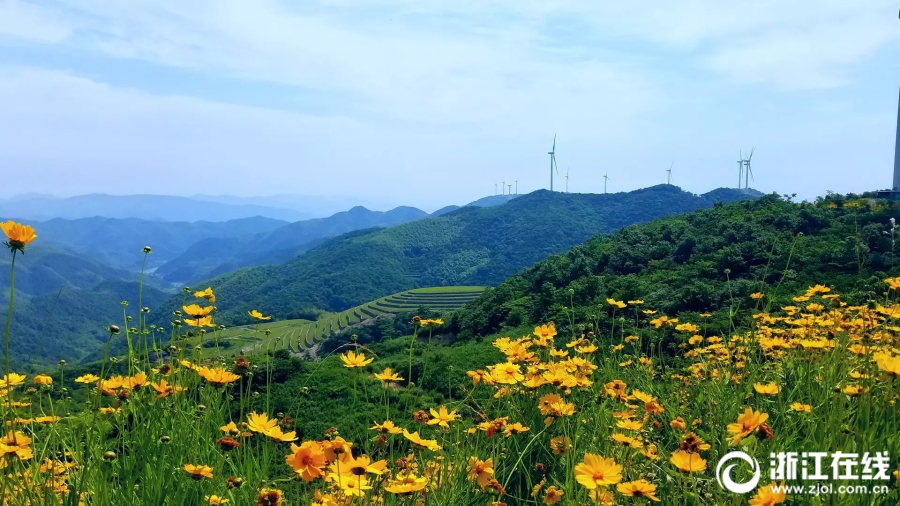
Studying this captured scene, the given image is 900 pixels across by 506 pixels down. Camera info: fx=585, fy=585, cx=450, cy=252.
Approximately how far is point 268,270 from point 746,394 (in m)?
144

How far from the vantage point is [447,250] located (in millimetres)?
143500

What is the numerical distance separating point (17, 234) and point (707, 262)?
23.2 meters

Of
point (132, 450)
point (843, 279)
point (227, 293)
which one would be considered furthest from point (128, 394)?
point (227, 293)

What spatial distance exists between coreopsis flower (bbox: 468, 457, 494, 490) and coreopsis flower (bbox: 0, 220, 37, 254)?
69.7 inches

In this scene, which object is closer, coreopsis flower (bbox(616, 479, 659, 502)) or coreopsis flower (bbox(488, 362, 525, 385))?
Result: coreopsis flower (bbox(616, 479, 659, 502))

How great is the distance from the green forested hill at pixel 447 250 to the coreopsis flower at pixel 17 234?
10747cm

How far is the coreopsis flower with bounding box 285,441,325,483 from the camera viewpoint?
1.87 m

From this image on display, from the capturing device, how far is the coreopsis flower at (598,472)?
1.94 m

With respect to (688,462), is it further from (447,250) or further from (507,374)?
(447,250)

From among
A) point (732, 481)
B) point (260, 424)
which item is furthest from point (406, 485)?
point (732, 481)

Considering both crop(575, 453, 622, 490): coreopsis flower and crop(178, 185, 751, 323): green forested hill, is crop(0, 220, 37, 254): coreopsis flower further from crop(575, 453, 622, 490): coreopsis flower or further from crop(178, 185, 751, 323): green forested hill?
crop(178, 185, 751, 323): green forested hill

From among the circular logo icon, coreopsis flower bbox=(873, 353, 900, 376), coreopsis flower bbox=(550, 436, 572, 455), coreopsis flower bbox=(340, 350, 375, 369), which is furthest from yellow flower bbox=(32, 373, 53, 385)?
coreopsis flower bbox=(873, 353, 900, 376)

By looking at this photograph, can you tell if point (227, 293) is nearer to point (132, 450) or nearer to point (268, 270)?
point (268, 270)

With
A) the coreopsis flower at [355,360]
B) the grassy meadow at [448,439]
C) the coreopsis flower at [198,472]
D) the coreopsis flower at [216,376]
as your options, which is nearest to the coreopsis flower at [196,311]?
the grassy meadow at [448,439]
